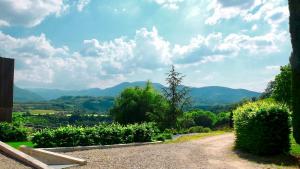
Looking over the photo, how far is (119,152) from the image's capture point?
67.2ft

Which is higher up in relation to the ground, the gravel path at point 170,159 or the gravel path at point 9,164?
the gravel path at point 9,164

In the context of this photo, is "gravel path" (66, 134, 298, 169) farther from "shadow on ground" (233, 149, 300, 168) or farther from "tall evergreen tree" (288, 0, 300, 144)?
"tall evergreen tree" (288, 0, 300, 144)

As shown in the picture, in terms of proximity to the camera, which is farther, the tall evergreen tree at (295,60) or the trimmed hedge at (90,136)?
the trimmed hedge at (90,136)

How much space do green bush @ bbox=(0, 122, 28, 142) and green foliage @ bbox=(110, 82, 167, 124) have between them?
31494 mm

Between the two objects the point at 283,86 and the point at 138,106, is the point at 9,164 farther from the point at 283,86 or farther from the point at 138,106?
the point at 138,106

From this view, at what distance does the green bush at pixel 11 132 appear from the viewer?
26.9 m

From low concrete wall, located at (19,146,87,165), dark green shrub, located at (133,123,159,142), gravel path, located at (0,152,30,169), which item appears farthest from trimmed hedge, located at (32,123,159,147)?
gravel path, located at (0,152,30,169)

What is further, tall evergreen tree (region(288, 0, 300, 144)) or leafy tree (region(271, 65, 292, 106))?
leafy tree (region(271, 65, 292, 106))

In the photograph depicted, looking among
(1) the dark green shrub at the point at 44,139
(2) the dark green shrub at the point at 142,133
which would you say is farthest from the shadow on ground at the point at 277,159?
(1) the dark green shrub at the point at 44,139

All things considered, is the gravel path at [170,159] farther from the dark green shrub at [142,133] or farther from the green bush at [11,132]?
the green bush at [11,132]

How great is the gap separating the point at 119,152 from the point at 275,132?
288 inches

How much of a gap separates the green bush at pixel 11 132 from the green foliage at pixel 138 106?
31.5 m

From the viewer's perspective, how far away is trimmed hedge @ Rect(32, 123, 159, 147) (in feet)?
70.9

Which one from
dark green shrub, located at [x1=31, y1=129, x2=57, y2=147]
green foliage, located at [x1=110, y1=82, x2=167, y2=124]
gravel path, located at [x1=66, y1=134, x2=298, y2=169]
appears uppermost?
green foliage, located at [x1=110, y1=82, x2=167, y2=124]
